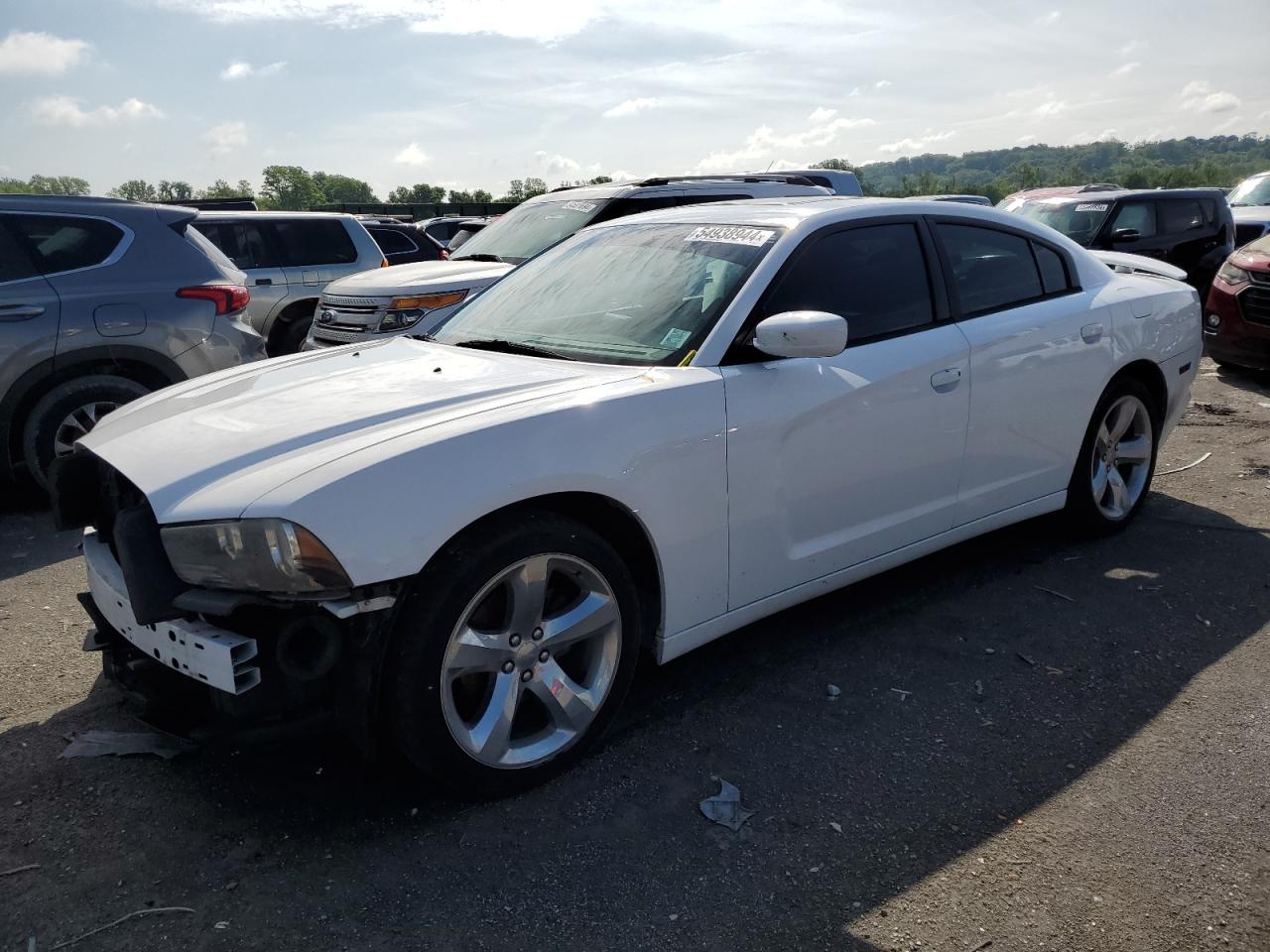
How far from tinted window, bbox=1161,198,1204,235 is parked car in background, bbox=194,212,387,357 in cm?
977

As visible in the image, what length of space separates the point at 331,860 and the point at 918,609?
256 centimetres

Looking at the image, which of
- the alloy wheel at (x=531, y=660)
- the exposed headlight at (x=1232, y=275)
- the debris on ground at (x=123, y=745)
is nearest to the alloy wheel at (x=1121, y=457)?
the alloy wheel at (x=531, y=660)

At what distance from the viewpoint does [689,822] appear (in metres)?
2.71

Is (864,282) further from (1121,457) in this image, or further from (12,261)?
(12,261)

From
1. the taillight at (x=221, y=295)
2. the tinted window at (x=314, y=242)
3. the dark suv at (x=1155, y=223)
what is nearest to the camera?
the taillight at (x=221, y=295)

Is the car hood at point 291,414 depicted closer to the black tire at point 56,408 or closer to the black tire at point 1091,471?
the black tire at point 1091,471

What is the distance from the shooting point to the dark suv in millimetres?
12422

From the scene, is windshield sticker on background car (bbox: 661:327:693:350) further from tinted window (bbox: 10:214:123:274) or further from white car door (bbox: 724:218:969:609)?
tinted window (bbox: 10:214:123:274)

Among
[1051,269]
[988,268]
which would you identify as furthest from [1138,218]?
[988,268]

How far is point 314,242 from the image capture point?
1035 cm

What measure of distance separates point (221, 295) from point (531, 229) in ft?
10.2

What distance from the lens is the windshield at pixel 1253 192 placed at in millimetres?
18750

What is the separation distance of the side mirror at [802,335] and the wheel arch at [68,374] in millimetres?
4293

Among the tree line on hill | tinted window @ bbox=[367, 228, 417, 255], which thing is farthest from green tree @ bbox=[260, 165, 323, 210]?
tinted window @ bbox=[367, 228, 417, 255]
